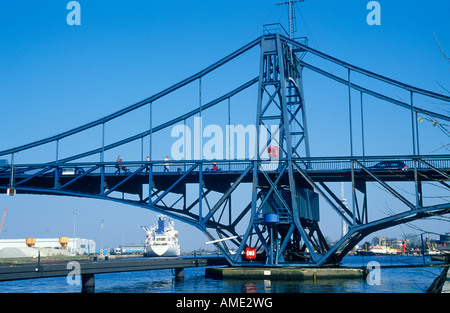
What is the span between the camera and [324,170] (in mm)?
49062

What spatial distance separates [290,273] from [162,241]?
110 meters

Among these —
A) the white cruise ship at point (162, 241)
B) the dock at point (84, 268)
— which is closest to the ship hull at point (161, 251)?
the white cruise ship at point (162, 241)

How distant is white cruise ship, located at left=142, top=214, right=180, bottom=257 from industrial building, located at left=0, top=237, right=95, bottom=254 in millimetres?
19831

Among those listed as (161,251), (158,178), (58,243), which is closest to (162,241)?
(161,251)

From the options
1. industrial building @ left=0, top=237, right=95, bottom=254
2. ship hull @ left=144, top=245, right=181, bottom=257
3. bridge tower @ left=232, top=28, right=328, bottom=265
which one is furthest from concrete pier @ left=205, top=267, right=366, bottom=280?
ship hull @ left=144, top=245, right=181, bottom=257

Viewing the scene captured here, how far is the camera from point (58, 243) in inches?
6314

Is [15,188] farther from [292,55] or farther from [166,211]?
[292,55]

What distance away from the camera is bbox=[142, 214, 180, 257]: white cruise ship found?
14995 cm

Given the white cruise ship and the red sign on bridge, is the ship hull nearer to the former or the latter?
the white cruise ship

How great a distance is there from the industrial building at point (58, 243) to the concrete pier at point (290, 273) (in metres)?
99.6

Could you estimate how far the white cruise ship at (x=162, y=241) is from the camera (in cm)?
14995

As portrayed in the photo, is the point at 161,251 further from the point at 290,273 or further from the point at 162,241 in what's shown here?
the point at 290,273

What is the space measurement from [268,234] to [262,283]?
5.79 metres
